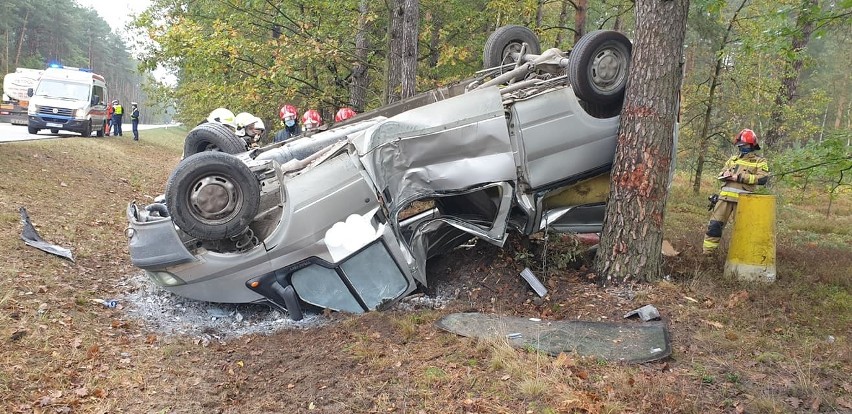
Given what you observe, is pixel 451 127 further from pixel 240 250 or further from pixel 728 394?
pixel 728 394

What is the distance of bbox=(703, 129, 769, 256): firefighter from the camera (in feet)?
20.8

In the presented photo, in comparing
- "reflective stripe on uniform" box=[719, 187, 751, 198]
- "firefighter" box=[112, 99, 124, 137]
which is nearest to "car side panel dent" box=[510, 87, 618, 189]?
"reflective stripe on uniform" box=[719, 187, 751, 198]

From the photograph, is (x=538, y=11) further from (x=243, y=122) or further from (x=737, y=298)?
(x=737, y=298)

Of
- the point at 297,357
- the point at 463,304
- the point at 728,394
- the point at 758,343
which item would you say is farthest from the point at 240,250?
the point at 758,343

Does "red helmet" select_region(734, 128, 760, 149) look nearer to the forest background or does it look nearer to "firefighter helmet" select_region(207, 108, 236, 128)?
the forest background

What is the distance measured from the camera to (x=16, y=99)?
73.9ft

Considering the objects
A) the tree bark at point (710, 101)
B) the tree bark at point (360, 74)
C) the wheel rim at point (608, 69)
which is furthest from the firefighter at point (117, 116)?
the wheel rim at point (608, 69)

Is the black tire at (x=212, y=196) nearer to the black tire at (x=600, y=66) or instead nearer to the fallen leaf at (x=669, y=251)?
the black tire at (x=600, y=66)

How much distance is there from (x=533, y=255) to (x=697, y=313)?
1.57 m

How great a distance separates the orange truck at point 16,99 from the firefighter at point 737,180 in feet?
80.6

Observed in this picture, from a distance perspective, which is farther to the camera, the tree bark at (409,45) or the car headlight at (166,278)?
the tree bark at (409,45)

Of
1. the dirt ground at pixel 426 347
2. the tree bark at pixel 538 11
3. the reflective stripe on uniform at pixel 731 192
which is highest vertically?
the tree bark at pixel 538 11

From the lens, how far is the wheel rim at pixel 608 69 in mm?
5262

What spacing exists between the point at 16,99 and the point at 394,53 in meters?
20.8
